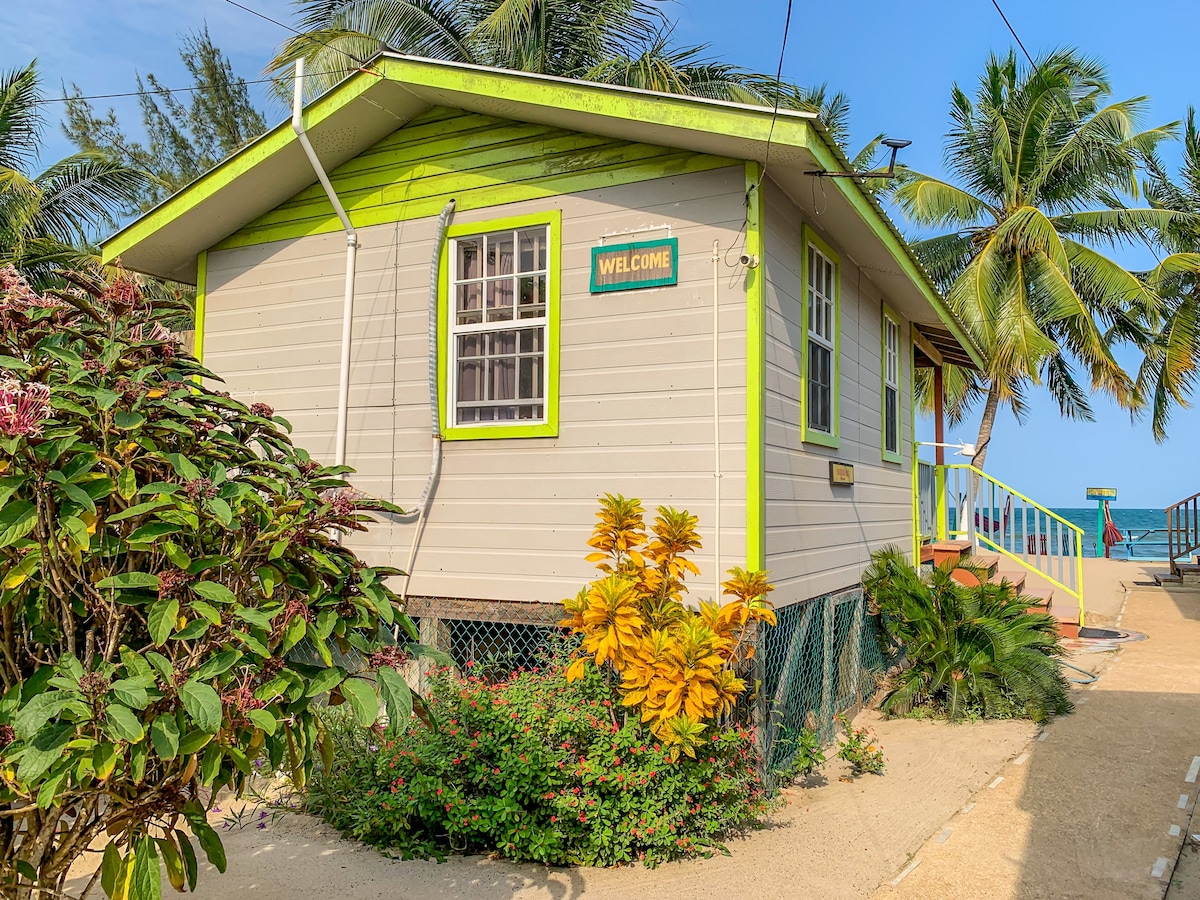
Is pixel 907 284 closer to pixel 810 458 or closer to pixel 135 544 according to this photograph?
pixel 810 458

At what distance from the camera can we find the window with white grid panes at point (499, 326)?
6.17m

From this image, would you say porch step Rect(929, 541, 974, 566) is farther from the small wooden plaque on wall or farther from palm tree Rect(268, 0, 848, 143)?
palm tree Rect(268, 0, 848, 143)

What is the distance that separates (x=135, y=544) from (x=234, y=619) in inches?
14.4

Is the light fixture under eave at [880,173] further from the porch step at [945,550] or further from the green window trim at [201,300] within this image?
the porch step at [945,550]

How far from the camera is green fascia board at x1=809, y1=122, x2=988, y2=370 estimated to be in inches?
213

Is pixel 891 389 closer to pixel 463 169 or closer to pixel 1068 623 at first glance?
pixel 1068 623

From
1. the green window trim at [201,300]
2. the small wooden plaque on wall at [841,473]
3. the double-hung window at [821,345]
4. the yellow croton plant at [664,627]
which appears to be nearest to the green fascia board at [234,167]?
the green window trim at [201,300]

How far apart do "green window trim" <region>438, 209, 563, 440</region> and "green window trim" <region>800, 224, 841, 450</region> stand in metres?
1.75

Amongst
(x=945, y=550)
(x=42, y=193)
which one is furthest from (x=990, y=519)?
(x=42, y=193)

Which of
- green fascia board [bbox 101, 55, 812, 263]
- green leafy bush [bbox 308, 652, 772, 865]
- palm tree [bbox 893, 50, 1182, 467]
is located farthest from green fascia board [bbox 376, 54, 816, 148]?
palm tree [bbox 893, 50, 1182, 467]

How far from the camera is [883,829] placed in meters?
5.07

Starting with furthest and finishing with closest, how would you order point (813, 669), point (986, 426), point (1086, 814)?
point (986, 426), point (813, 669), point (1086, 814)

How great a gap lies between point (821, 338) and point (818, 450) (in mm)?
897

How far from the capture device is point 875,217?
22.1 ft
